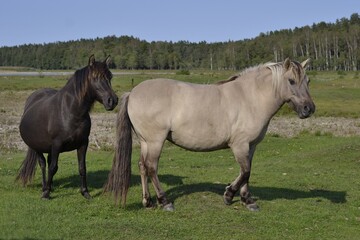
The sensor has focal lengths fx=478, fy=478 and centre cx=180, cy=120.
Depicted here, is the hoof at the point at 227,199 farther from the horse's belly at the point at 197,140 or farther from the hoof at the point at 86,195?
the hoof at the point at 86,195

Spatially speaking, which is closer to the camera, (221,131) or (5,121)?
(221,131)

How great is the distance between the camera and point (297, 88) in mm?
9070

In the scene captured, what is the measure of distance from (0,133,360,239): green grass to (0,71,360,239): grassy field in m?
0.02

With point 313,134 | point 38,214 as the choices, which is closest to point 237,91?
point 38,214

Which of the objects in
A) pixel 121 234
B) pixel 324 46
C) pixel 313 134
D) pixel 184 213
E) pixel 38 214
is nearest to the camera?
pixel 121 234

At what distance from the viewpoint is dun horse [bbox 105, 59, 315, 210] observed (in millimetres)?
8844

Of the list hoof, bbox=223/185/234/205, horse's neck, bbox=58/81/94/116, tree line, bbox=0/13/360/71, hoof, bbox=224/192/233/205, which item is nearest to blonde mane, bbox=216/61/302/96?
hoof, bbox=223/185/234/205

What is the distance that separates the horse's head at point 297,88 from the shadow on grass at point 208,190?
2.39 m

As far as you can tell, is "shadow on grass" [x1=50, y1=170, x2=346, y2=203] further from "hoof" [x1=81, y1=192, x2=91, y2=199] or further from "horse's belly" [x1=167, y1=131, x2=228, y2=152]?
"horse's belly" [x1=167, y1=131, x2=228, y2=152]

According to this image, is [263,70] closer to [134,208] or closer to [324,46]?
[134,208]

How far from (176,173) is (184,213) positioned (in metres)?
4.66

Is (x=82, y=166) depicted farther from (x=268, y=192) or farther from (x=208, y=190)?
(x=268, y=192)

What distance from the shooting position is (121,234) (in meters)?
7.37

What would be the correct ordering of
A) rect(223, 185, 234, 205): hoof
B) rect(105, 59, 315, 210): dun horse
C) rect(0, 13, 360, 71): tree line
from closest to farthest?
rect(105, 59, 315, 210): dun horse < rect(223, 185, 234, 205): hoof < rect(0, 13, 360, 71): tree line
